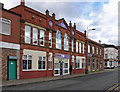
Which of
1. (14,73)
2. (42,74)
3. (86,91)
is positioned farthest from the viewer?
(42,74)

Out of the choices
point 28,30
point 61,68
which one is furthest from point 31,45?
point 61,68

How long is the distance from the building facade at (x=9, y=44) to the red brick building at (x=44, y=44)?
66 centimetres

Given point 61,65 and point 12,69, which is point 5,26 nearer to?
point 12,69

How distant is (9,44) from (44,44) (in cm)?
659

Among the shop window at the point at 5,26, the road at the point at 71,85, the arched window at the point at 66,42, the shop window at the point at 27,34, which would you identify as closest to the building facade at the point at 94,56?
the arched window at the point at 66,42

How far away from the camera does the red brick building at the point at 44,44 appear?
19656 mm

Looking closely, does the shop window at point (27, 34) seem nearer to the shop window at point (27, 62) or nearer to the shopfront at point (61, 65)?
the shop window at point (27, 62)

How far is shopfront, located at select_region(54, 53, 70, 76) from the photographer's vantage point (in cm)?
2532

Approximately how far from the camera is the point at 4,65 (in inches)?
656

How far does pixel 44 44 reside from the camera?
23.1 m

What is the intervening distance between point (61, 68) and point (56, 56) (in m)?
2.75

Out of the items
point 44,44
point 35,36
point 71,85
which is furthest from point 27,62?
point 71,85

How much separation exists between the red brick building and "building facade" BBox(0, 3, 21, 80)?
66cm

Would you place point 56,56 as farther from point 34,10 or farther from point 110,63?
point 110,63
